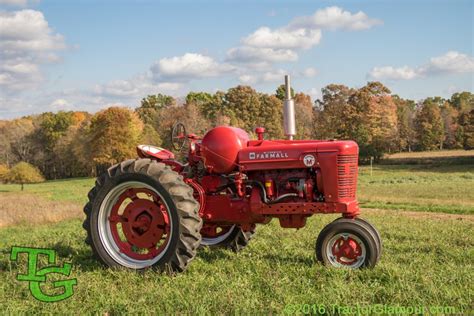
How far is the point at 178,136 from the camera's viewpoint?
279 inches

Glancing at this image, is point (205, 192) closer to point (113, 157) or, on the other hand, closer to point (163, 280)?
point (163, 280)

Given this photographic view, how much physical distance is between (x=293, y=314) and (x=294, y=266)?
1.71 meters

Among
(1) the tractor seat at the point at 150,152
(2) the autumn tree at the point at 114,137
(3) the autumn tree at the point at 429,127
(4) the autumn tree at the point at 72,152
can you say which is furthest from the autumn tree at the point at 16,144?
(1) the tractor seat at the point at 150,152

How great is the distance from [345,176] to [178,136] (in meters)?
2.54

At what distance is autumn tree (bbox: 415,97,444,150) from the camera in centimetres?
6384

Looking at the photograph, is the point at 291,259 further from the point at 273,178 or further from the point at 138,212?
the point at 138,212

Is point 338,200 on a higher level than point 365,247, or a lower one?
higher

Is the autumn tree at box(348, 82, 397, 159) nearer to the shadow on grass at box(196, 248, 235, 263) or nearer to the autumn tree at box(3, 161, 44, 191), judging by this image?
the autumn tree at box(3, 161, 44, 191)

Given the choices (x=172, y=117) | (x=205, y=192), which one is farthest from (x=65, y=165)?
(x=205, y=192)

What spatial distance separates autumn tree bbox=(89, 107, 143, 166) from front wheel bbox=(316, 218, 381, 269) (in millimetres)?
42186

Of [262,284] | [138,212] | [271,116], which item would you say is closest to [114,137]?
[271,116]

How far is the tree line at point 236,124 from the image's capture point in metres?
47.7

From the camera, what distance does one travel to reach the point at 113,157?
153 ft

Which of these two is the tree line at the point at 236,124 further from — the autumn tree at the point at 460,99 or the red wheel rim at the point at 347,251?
the red wheel rim at the point at 347,251
